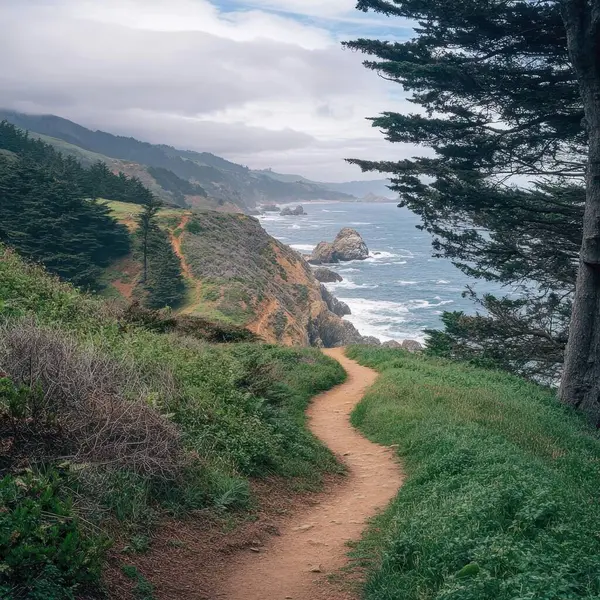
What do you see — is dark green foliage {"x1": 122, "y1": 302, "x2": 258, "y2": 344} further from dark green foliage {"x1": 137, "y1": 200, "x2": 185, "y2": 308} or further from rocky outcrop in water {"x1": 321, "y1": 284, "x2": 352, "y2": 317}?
rocky outcrop in water {"x1": 321, "y1": 284, "x2": 352, "y2": 317}

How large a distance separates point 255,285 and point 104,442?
37.6 meters

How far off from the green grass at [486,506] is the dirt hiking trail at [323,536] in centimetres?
34

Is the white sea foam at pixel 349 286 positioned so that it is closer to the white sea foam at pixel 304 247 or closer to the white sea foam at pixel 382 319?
the white sea foam at pixel 382 319

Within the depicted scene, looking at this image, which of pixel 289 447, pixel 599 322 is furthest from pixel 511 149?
pixel 289 447

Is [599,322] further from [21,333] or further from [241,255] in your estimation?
[241,255]

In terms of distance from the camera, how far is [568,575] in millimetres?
3799

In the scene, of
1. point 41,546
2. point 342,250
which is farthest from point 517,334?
point 342,250

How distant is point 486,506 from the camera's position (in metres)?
5.07

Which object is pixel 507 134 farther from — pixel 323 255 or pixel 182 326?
pixel 323 255

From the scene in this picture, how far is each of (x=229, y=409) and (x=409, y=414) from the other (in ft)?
11.5

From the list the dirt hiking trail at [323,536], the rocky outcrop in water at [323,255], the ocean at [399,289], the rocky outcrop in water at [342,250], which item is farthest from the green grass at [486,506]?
the rocky outcrop in water at [342,250]

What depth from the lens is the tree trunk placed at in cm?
1026

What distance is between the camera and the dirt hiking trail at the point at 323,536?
5.15 m

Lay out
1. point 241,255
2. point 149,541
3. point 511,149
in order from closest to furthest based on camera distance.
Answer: point 149,541, point 511,149, point 241,255
